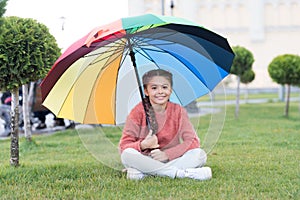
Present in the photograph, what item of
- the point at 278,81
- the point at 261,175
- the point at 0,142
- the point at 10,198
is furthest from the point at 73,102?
the point at 278,81

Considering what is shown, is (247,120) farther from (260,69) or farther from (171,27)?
(260,69)

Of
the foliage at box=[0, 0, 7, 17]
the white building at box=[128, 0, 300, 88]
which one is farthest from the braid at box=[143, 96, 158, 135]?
the white building at box=[128, 0, 300, 88]

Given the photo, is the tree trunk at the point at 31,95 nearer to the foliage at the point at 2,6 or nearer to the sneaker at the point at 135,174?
the sneaker at the point at 135,174

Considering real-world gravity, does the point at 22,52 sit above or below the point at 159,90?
above

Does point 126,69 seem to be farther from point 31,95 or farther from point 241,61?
point 241,61

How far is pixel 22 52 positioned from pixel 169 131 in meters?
1.52

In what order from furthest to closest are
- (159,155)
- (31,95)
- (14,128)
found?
(31,95), (14,128), (159,155)

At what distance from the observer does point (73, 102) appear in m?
4.74

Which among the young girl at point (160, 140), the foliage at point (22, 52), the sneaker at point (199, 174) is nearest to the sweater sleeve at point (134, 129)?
the young girl at point (160, 140)

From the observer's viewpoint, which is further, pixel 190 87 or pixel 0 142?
pixel 0 142

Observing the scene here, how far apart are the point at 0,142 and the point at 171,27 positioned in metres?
5.39

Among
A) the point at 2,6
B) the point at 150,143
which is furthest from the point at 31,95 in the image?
the point at 2,6

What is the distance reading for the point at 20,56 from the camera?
4805 millimetres

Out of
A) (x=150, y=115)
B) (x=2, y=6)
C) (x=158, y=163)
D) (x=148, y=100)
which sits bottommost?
(x=158, y=163)
